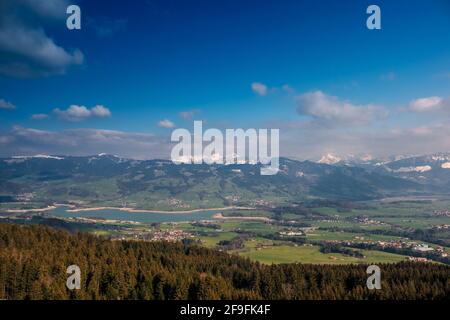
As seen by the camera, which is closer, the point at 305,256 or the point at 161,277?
the point at 161,277

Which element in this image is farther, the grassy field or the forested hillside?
the grassy field

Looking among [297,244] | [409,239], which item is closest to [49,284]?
[297,244]

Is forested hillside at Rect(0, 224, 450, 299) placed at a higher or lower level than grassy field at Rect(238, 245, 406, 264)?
higher

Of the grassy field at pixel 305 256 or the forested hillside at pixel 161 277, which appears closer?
the forested hillside at pixel 161 277

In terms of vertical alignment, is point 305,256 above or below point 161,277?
below

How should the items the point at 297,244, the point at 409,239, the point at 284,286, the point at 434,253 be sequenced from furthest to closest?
the point at 409,239
the point at 297,244
the point at 434,253
the point at 284,286

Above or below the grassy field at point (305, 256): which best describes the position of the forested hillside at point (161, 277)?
above
